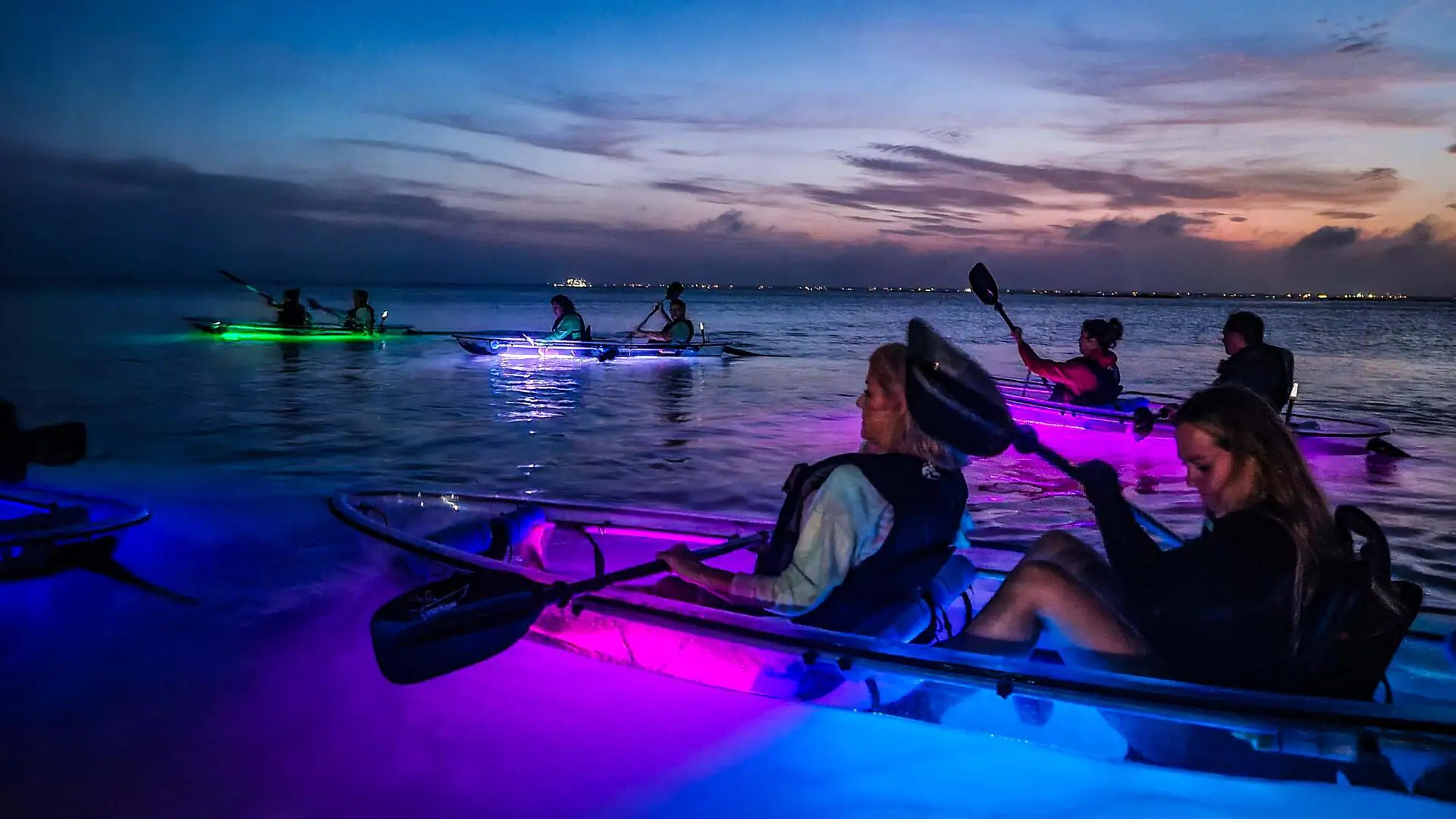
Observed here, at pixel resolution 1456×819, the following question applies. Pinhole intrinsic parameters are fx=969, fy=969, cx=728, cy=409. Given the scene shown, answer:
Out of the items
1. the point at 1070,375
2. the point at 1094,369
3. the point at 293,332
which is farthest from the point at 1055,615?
the point at 293,332

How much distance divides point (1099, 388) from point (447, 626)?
9.88 metres

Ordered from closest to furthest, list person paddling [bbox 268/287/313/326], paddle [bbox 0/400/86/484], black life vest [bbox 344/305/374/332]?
paddle [bbox 0/400/86/484] → person paddling [bbox 268/287/313/326] → black life vest [bbox 344/305/374/332]

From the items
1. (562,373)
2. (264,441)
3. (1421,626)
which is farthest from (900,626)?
(562,373)

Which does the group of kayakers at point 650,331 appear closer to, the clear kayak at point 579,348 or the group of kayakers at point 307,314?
the clear kayak at point 579,348

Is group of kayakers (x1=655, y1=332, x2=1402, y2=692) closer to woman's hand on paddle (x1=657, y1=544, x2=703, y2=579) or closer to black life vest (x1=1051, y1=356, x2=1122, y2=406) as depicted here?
woman's hand on paddle (x1=657, y1=544, x2=703, y2=579)

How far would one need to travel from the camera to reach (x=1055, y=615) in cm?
329

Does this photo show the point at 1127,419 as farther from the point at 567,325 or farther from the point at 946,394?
the point at 567,325

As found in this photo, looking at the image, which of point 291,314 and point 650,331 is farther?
point 291,314

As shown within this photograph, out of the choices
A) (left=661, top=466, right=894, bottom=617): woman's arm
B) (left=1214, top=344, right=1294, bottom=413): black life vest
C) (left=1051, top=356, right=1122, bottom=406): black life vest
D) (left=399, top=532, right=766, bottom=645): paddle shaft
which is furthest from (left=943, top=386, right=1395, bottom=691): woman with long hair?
(left=1051, top=356, right=1122, bottom=406): black life vest

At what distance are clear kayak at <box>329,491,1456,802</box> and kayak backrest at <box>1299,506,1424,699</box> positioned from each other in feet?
0.34

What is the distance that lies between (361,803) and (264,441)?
9.19 m

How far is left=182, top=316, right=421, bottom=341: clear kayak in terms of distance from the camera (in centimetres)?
2544

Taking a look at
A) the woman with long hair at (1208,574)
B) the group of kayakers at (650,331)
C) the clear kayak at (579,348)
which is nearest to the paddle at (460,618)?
the woman with long hair at (1208,574)

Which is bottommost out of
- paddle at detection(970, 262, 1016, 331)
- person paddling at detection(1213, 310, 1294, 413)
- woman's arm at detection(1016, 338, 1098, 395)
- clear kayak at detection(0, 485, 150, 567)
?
clear kayak at detection(0, 485, 150, 567)
